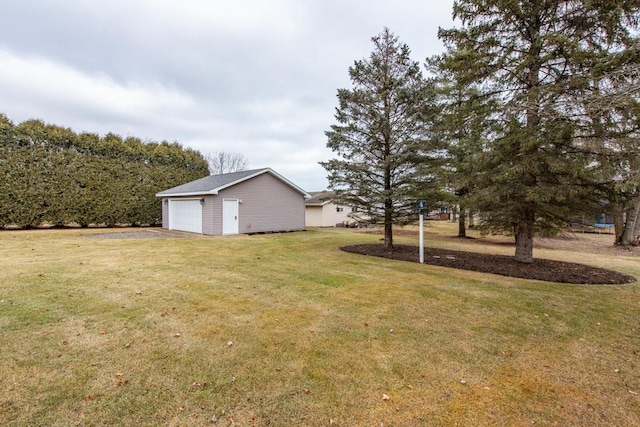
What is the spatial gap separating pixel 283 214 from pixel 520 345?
54.4 feet

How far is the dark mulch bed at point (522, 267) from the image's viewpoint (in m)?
6.79

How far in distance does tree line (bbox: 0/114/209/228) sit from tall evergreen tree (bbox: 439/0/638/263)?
20.6 m

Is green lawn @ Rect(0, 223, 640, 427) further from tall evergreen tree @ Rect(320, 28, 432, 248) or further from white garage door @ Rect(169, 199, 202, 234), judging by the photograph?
white garage door @ Rect(169, 199, 202, 234)

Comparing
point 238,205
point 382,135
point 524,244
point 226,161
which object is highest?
point 226,161

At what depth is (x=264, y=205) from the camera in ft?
59.8

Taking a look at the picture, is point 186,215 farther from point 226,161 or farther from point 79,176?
point 226,161

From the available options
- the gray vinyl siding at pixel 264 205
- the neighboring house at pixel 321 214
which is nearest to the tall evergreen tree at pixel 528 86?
the gray vinyl siding at pixel 264 205

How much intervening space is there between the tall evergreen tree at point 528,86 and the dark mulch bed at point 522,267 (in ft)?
2.32

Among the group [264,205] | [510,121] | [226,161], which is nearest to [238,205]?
[264,205]

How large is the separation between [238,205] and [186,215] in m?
3.82

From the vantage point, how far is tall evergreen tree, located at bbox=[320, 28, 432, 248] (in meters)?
9.52

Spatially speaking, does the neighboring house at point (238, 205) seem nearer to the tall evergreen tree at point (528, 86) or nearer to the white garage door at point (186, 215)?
the white garage door at point (186, 215)

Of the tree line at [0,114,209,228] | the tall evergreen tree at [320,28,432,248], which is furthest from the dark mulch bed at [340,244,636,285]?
the tree line at [0,114,209,228]

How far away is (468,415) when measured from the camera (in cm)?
228
